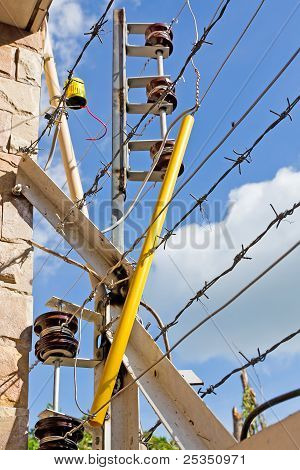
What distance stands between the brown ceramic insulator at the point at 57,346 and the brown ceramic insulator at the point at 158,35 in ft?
8.66

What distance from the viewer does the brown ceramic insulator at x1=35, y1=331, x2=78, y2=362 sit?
11.5 ft

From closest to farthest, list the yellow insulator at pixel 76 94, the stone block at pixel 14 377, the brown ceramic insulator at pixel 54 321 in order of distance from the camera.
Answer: the stone block at pixel 14 377 < the brown ceramic insulator at pixel 54 321 < the yellow insulator at pixel 76 94

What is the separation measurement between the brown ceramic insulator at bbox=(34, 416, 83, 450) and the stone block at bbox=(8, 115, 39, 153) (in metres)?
1.50

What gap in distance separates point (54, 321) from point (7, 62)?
5.34ft

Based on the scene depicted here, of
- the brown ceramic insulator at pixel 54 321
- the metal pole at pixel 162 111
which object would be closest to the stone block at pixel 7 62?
the metal pole at pixel 162 111

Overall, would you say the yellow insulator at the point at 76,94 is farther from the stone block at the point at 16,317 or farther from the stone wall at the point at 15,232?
the stone block at the point at 16,317

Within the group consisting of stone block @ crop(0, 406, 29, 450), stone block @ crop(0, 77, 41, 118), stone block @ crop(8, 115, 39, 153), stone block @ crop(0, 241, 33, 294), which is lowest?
stone block @ crop(0, 406, 29, 450)

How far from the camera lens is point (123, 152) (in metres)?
4.56

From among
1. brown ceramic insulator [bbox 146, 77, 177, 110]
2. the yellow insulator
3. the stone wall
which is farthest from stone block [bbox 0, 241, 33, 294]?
brown ceramic insulator [bbox 146, 77, 177, 110]

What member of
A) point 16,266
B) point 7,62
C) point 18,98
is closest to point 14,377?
point 16,266

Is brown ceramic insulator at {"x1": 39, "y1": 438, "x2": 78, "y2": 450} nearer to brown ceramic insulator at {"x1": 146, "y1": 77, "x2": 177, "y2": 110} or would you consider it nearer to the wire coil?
the wire coil

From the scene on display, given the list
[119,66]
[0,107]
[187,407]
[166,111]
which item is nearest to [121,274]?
[187,407]

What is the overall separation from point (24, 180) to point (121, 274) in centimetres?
80

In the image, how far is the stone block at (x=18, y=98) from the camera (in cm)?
419
